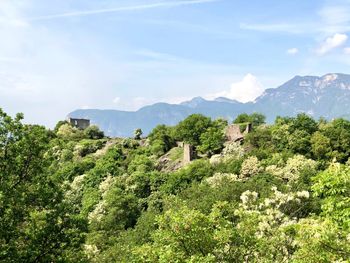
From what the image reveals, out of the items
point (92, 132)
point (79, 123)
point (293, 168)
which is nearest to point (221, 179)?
point (293, 168)

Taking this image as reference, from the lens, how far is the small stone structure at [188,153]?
3314 inches

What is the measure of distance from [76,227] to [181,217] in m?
4.74

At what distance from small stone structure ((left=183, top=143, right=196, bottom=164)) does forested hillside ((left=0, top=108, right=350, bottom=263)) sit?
1.68 m

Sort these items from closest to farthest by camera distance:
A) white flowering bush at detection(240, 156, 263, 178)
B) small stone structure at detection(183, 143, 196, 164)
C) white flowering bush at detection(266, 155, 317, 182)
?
white flowering bush at detection(266, 155, 317, 182)
white flowering bush at detection(240, 156, 263, 178)
small stone structure at detection(183, 143, 196, 164)

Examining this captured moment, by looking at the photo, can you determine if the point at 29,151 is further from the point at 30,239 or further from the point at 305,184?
the point at 305,184

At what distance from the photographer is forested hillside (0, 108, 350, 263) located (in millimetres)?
18391

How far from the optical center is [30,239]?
18.8 meters

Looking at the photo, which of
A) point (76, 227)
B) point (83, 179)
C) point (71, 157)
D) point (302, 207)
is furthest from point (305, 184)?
point (71, 157)

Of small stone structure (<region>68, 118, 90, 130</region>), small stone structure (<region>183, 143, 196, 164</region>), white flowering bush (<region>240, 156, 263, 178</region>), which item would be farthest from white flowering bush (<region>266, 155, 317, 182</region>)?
small stone structure (<region>68, 118, 90, 130</region>)

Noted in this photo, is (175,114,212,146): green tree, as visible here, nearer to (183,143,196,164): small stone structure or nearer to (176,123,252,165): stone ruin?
(176,123,252,165): stone ruin

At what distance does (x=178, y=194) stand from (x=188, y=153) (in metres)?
20.8

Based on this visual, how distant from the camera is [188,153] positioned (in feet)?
277

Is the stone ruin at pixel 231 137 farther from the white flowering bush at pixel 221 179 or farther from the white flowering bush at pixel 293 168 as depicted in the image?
the white flowering bush at pixel 293 168

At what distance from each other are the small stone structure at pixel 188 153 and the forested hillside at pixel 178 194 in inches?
66.0
